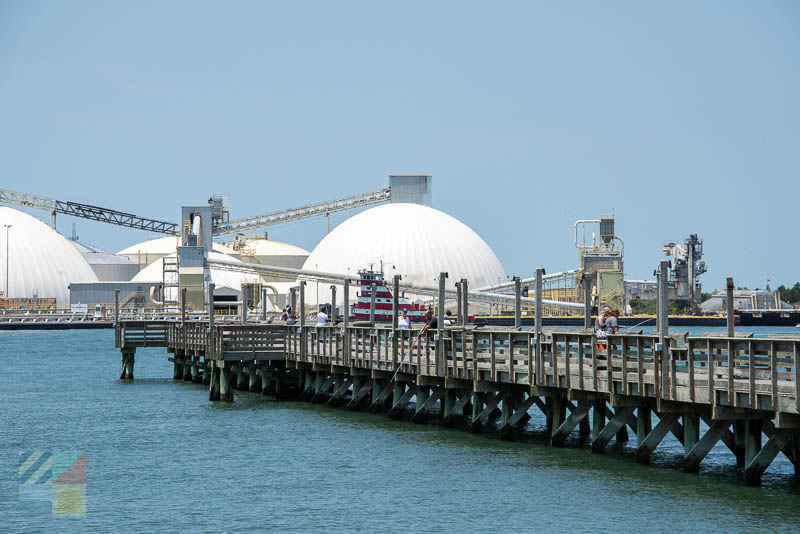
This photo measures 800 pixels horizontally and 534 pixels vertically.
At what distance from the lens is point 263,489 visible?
88.0 feet

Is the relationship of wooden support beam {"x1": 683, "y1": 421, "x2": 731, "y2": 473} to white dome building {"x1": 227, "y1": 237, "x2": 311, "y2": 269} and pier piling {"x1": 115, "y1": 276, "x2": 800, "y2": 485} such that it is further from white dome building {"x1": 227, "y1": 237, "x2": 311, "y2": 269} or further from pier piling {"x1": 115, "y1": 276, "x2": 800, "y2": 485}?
white dome building {"x1": 227, "y1": 237, "x2": 311, "y2": 269}

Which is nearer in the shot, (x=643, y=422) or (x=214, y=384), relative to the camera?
(x=643, y=422)

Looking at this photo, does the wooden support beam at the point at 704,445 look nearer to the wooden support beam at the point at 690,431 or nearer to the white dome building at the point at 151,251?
the wooden support beam at the point at 690,431

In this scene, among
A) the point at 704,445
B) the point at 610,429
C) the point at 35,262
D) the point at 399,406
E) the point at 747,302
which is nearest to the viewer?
the point at 704,445

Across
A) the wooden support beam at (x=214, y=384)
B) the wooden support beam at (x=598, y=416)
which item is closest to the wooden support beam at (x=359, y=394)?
the wooden support beam at (x=214, y=384)

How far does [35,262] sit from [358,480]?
457ft

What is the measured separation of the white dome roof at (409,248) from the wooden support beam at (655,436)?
99799 mm

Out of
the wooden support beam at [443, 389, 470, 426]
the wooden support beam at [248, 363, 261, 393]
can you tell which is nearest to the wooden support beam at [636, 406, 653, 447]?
the wooden support beam at [443, 389, 470, 426]

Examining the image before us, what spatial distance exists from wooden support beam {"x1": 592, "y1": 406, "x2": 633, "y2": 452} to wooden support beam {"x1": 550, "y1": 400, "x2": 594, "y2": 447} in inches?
25.3

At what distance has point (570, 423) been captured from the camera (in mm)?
29844

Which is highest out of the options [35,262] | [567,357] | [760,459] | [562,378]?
[35,262]

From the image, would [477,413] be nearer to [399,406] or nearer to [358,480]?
[399,406]

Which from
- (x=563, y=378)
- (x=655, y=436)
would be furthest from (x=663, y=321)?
(x=563, y=378)

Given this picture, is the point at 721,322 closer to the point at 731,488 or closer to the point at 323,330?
the point at 323,330
